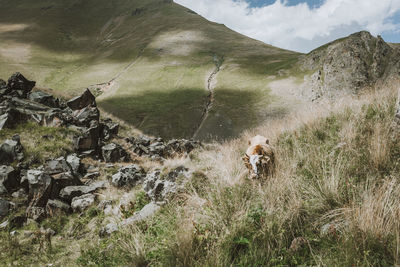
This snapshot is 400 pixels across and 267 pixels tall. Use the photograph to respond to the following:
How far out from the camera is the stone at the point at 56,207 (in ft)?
22.1

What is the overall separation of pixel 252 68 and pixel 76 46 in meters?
79.5

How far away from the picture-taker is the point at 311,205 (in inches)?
114

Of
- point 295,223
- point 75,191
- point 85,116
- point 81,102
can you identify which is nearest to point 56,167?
point 75,191

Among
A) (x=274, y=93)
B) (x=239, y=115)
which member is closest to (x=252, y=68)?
(x=274, y=93)

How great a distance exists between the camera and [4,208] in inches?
259

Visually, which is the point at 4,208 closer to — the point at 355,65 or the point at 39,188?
the point at 39,188

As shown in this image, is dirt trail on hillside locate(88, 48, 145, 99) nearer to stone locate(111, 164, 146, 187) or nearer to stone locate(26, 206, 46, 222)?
stone locate(111, 164, 146, 187)

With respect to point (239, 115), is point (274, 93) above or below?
above

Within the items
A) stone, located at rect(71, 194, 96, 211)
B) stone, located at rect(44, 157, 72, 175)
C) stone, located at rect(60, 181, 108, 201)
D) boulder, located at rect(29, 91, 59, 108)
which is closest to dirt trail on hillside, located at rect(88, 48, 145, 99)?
boulder, located at rect(29, 91, 59, 108)

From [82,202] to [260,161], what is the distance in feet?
20.4

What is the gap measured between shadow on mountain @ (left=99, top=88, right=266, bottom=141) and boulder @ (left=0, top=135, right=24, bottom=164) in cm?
2128

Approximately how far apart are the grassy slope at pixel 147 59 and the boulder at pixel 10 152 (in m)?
22.0

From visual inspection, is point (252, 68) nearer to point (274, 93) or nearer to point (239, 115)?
point (274, 93)

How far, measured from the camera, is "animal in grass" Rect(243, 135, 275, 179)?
401 centimetres
